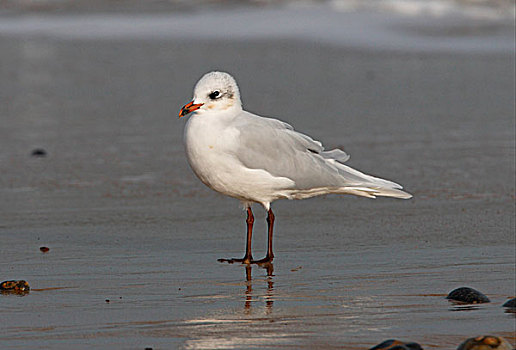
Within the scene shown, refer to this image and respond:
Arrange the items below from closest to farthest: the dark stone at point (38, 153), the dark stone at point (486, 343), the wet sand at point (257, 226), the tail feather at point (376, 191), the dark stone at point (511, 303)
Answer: the dark stone at point (486, 343)
the wet sand at point (257, 226)
the dark stone at point (511, 303)
the tail feather at point (376, 191)
the dark stone at point (38, 153)

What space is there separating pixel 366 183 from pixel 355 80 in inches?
303

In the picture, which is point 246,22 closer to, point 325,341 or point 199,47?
point 199,47

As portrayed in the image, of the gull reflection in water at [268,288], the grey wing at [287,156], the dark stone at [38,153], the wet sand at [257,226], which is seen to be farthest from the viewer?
the dark stone at [38,153]

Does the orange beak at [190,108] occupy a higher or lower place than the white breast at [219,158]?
higher

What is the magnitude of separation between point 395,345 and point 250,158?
1941mm

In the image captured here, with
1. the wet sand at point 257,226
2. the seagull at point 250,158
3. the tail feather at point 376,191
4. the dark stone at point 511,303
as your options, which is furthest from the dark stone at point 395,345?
the tail feather at point 376,191

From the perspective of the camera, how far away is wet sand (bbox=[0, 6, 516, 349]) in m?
3.81

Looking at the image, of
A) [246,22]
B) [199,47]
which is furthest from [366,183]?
[246,22]

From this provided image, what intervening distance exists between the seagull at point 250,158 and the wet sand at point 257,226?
11.6 inches

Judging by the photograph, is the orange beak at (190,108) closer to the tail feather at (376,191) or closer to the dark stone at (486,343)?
the tail feather at (376,191)

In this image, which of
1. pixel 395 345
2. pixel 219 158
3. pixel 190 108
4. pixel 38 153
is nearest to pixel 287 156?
pixel 219 158

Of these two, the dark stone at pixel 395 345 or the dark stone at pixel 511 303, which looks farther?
the dark stone at pixel 511 303

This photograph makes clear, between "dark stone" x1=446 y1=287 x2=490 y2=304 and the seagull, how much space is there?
3.74ft

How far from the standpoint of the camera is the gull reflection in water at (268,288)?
4095mm
